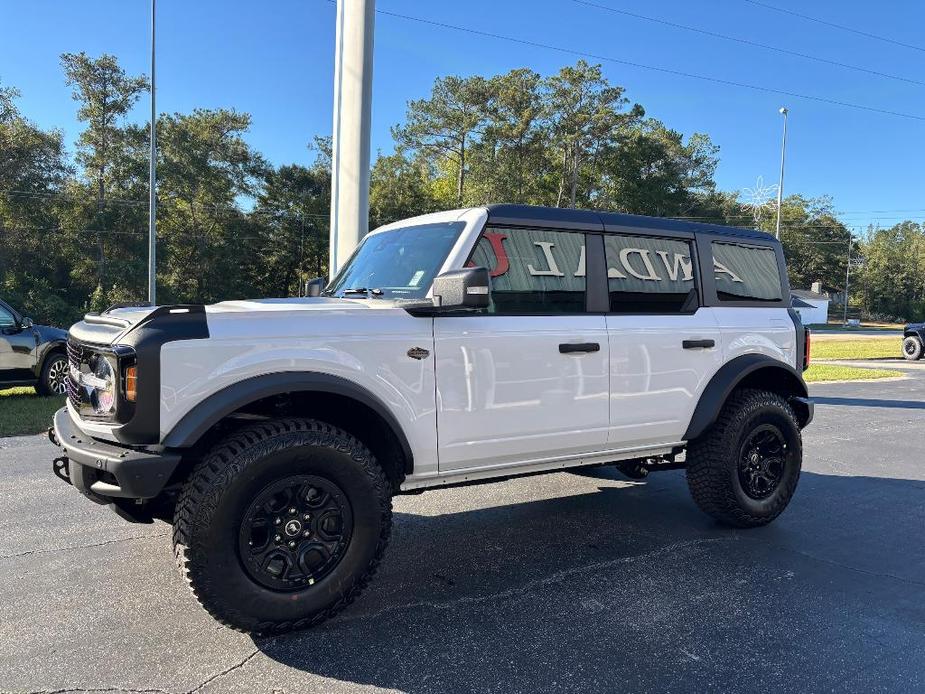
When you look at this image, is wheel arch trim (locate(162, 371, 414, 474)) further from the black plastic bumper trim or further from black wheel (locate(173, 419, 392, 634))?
the black plastic bumper trim

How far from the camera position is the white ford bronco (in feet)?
9.32

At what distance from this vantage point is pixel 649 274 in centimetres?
432

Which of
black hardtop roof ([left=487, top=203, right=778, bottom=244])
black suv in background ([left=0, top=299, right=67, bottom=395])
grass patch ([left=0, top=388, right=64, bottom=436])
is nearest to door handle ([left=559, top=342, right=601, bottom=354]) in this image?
black hardtop roof ([left=487, top=203, right=778, bottom=244])

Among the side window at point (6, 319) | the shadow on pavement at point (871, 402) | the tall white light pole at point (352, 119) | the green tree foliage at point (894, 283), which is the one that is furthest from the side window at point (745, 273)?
the green tree foliage at point (894, 283)

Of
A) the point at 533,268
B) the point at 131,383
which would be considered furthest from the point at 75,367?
the point at 533,268

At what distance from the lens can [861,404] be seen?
11.5 metres

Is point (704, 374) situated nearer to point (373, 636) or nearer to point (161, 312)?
point (373, 636)

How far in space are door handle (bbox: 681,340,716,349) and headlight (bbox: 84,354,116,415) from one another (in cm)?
324

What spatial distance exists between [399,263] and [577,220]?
110cm

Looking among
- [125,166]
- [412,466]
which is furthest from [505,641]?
[125,166]

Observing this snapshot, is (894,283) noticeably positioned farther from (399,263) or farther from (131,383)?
(131,383)

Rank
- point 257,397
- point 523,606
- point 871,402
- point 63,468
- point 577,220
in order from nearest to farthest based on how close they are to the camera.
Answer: point 257,397 < point 63,468 < point 523,606 < point 577,220 < point 871,402

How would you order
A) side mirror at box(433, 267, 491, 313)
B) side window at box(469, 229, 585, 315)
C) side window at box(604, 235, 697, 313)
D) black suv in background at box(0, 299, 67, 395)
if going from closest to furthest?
side mirror at box(433, 267, 491, 313) → side window at box(469, 229, 585, 315) → side window at box(604, 235, 697, 313) → black suv in background at box(0, 299, 67, 395)

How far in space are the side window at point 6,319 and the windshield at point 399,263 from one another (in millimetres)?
7771
